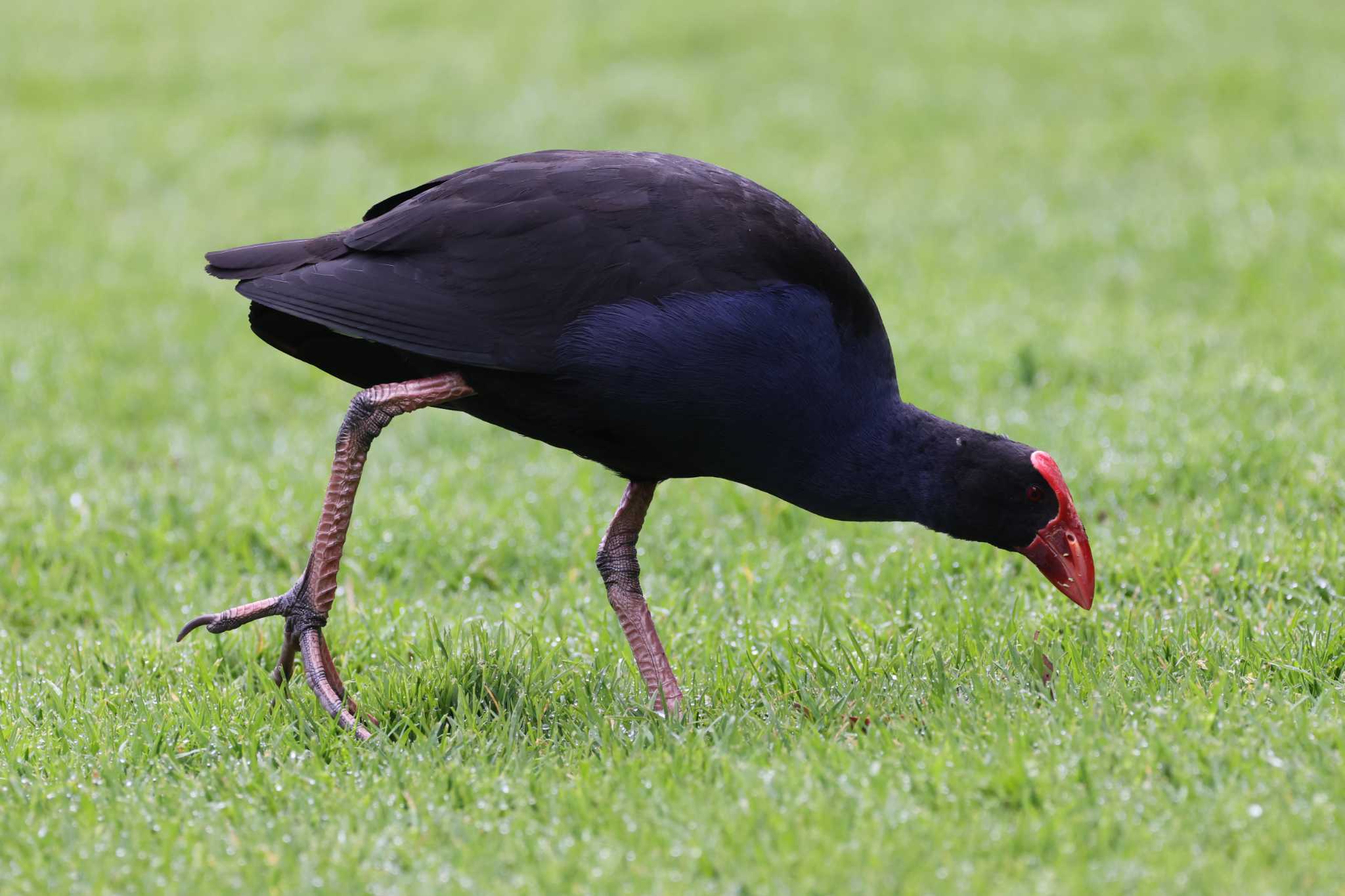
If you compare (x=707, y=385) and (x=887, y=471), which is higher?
(x=707, y=385)

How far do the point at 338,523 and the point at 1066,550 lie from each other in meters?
1.84

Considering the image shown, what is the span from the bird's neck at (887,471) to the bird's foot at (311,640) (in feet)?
4.02

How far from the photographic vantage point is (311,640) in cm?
368

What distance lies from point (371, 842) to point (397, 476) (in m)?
2.94

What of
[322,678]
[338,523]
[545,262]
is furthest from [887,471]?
[322,678]

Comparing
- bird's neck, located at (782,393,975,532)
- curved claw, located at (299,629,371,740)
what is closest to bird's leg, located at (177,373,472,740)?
curved claw, located at (299,629,371,740)

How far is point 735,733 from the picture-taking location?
3424 mm

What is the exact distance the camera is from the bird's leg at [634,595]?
12.3ft

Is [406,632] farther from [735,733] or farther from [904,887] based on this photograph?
[904,887]

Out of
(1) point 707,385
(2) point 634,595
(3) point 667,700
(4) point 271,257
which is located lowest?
(3) point 667,700

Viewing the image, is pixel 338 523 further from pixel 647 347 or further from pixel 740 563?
pixel 740 563

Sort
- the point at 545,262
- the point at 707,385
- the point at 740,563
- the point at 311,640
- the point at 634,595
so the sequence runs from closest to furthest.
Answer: the point at 707,385, the point at 545,262, the point at 311,640, the point at 634,595, the point at 740,563

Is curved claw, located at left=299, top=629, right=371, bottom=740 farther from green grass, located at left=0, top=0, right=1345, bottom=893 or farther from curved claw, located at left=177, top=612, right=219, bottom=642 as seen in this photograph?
curved claw, located at left=177, top=612, right=219, bottom=642

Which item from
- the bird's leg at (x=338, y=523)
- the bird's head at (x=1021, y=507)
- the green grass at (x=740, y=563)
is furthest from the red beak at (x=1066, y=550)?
the bird's leg at (x=338, y=523)
